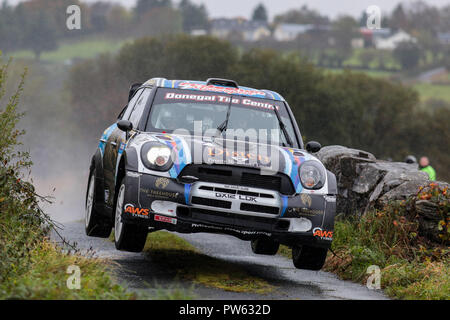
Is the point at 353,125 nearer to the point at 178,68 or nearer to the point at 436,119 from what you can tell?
the point at 436,119

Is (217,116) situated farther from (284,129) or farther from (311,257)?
(311,257)

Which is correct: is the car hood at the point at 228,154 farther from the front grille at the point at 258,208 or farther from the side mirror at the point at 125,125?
→ the side mirror at the point at 125,125

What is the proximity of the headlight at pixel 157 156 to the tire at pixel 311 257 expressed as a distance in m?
1.95

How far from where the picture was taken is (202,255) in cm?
1088

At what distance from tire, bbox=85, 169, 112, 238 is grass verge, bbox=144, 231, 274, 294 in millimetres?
628

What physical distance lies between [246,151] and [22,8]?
10052 cm

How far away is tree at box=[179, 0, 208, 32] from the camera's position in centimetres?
10804

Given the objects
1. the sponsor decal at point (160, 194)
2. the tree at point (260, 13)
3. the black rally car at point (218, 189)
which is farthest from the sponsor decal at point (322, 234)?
the tree at point (260, 13)

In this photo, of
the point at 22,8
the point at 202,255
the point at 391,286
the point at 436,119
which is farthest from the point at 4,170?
the point at 22,8

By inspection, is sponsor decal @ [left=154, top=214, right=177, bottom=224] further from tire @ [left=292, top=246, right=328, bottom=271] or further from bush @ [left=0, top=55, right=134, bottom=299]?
tire @ [left=292, top=246, right=328, bottom=271]

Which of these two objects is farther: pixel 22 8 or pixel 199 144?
pixel 22 8

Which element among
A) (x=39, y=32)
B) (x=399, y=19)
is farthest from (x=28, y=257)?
(x=399, y=19)

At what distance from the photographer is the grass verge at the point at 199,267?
8.14m

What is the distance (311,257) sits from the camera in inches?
358
